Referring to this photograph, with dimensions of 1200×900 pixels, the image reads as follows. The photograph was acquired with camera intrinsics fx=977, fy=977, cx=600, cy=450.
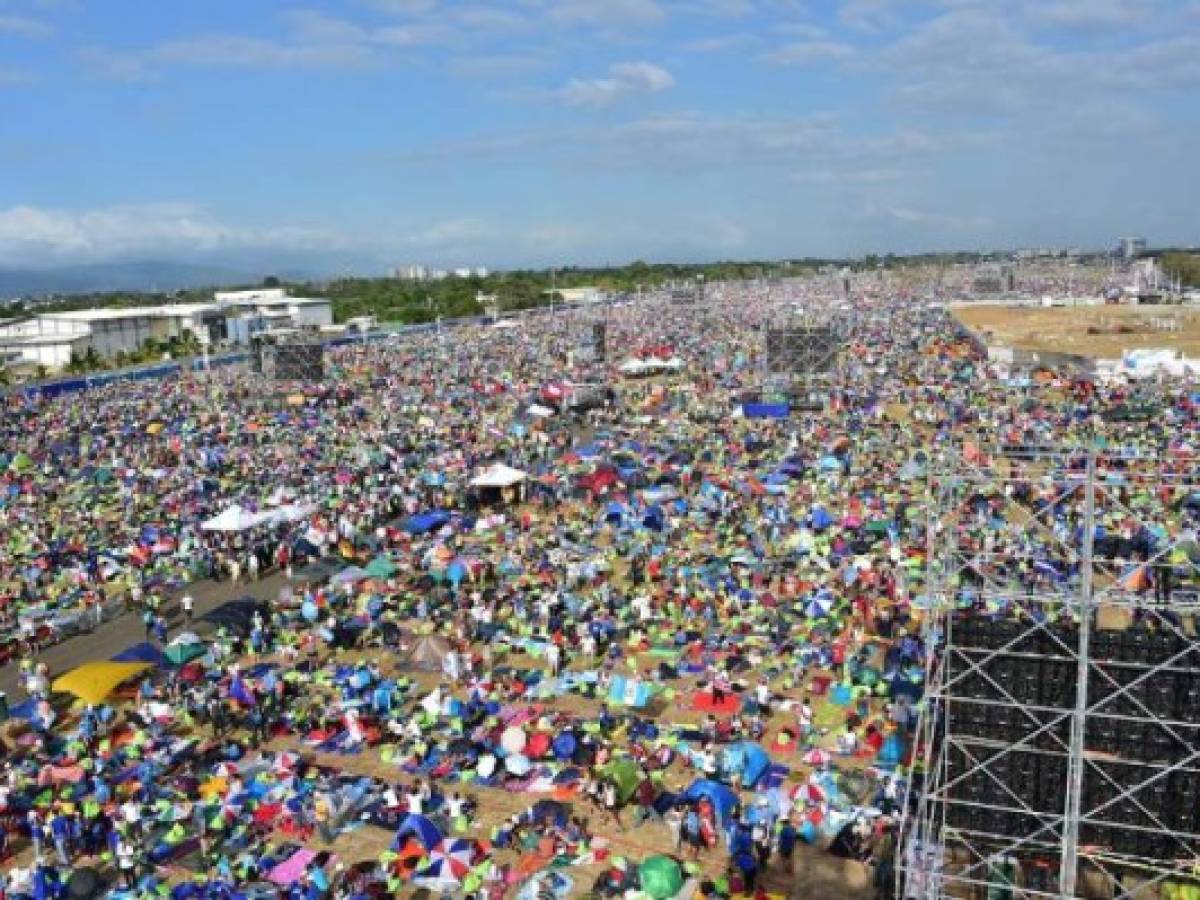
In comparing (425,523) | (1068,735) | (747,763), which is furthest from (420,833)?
(425,523)

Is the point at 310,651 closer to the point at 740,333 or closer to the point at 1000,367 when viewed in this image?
the point at 1000,367

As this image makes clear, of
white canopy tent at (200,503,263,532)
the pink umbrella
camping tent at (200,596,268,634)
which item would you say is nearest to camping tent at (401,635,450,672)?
camping tent at (200,596,268,634)

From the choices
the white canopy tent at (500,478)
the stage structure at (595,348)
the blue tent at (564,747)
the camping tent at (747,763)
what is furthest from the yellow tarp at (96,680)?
the stage structure at (595,348)

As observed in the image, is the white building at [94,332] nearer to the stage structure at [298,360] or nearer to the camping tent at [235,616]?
the stage structure at [298,360]

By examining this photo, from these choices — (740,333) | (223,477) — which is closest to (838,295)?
(740,333)

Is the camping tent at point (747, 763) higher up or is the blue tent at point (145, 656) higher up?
the blue tent at point (145, 656)

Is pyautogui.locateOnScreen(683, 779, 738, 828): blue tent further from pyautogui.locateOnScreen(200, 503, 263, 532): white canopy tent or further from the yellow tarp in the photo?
pyautogui.locateOnScreen(200, 503, 263, 532): white canopy tent
